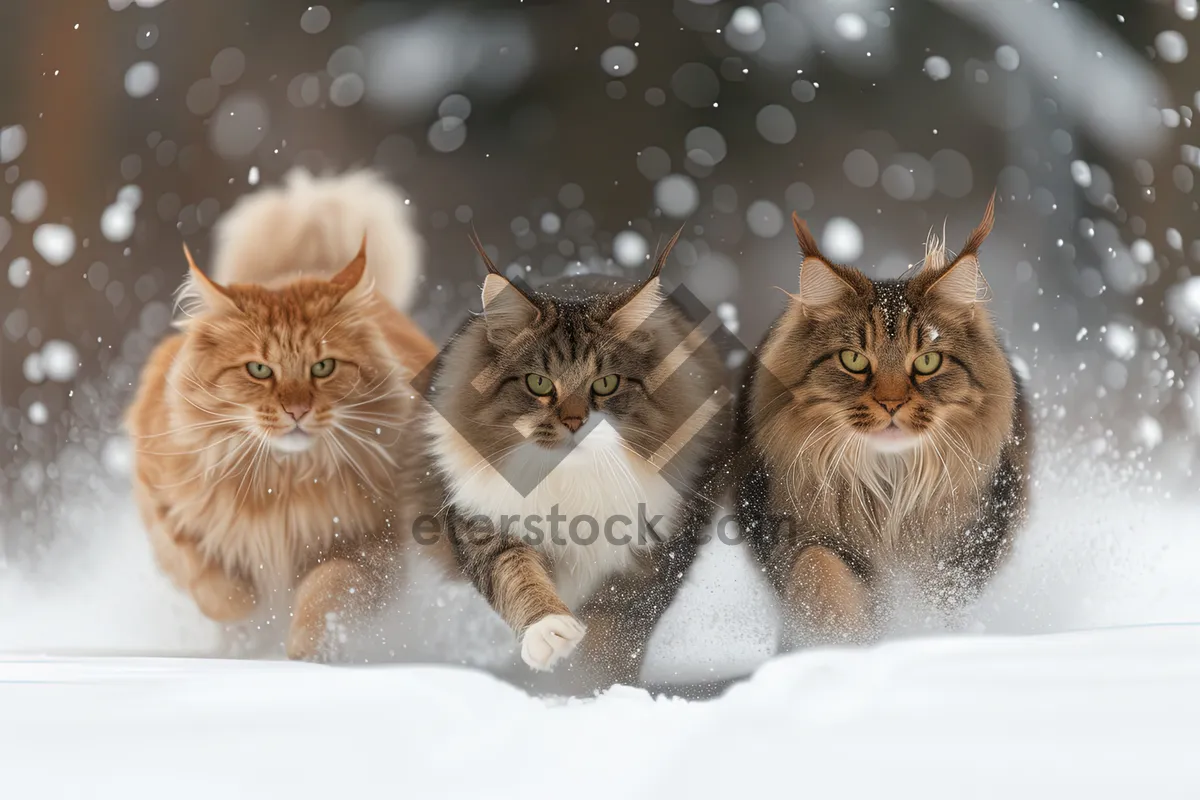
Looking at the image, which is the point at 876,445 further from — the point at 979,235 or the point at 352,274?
the point at 352,274

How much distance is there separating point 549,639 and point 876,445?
326 mm

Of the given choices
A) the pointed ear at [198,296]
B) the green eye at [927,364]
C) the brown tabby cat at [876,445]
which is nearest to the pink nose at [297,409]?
the pointed ear at [198,296]

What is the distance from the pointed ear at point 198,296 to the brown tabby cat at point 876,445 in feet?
1.62

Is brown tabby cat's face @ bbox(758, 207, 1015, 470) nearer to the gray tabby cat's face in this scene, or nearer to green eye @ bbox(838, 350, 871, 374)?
green eye @ bbox(838, 350, 871, 374)

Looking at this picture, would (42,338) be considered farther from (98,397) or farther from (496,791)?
(496,791)

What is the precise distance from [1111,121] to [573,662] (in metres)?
0.79

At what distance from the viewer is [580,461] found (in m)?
0.81

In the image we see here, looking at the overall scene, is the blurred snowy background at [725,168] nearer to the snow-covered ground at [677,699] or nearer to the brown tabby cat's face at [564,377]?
the snow-covered ground at [677,699]

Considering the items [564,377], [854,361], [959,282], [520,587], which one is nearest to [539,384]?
[564,377]

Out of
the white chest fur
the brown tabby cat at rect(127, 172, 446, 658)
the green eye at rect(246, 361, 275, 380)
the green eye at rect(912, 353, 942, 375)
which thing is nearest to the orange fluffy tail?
the brown tabby cat at rect(127, 172, 446, 658)

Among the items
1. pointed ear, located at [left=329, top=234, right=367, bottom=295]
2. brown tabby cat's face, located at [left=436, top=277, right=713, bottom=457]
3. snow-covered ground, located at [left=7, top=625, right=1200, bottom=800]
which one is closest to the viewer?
snow-covered ground, located at [left=7, top=625, right=1200, bottom=800]

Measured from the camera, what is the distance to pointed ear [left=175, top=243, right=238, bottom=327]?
0.89 metres

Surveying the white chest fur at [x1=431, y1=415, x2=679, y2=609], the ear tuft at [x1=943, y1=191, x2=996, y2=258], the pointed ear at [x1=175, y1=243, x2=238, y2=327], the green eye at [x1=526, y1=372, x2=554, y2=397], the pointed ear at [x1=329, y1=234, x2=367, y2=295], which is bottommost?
the white chest fur at [x1=431, y1=415, x2=679, y2=609]

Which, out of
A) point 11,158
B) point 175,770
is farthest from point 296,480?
point 11,158
